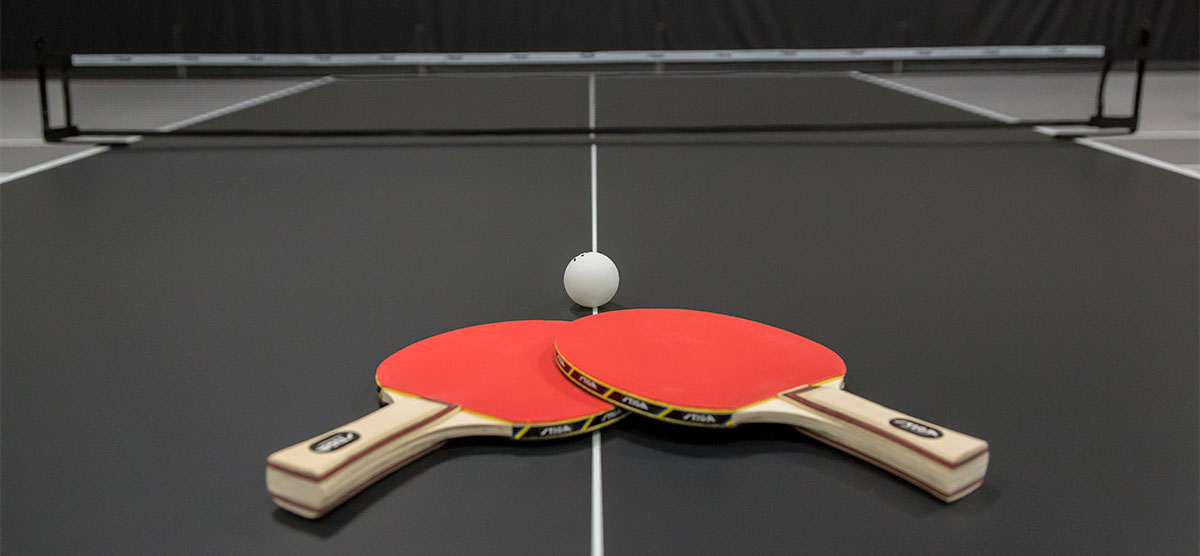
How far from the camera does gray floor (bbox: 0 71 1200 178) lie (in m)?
5.61

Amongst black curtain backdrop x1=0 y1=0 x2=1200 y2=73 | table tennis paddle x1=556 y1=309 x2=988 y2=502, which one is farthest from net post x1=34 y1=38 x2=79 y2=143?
black curtain backdrop x1=0 y1=0 x2=1200 y2=73

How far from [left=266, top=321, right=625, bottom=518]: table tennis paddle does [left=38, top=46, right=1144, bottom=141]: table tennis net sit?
142 inches

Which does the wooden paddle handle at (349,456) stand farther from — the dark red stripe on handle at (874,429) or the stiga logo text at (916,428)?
the stiga logo text at (916,428)

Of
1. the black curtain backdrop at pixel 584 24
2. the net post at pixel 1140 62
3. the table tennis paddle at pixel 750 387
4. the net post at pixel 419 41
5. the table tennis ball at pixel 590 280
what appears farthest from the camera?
the net post at pixel 419 41

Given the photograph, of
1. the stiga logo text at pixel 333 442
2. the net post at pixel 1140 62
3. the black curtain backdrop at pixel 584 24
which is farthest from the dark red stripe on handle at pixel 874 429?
the black curtain backdrop at pixel 584 24

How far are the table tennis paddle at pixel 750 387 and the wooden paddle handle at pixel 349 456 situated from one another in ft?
1.12

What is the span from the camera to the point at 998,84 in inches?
386

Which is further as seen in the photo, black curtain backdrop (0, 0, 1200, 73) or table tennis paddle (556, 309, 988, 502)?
black curtain backdrop (0, 0, 1200, 73)

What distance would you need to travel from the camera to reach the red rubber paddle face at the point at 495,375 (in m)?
1.88

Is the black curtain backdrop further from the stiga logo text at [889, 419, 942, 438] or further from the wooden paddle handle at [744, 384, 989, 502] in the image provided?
the stiga logo text at [889, 419, 942, 438]

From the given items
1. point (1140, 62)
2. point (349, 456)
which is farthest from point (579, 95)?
point (349, 456)

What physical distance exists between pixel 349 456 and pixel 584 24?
10.4m

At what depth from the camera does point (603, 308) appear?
270cm

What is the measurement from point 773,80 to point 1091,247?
22.9 ft
